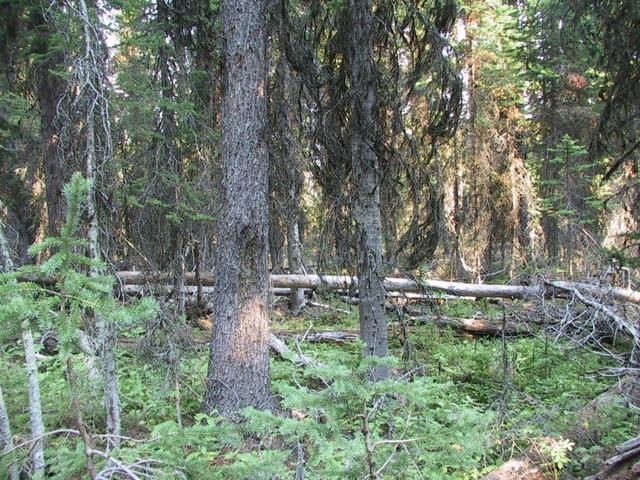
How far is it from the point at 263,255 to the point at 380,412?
8.27ft

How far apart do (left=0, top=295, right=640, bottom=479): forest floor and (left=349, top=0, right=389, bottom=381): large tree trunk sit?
1.63 feet

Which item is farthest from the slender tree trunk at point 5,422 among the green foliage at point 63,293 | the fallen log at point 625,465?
the fallen log at point 625,465

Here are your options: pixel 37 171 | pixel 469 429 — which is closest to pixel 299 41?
pixel 469 429

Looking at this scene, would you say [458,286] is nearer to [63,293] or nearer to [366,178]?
[366,178]

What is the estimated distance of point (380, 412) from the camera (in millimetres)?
3377

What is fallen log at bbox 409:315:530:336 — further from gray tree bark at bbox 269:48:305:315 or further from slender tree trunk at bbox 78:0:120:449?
slender tree trunk at bbox 78:0:120:449

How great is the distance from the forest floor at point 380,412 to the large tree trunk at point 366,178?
0.50 m

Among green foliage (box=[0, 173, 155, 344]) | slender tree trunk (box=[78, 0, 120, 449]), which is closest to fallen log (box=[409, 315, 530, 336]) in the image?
slender tree trunk (box=[78, 0, 120, 449])

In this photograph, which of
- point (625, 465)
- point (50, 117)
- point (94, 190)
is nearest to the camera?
point (625, 465)

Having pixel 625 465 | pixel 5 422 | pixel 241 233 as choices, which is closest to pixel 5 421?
pixel 5 422

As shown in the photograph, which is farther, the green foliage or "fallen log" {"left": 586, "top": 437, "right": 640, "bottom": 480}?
"fallen log" {"left": 586, "top": 437, "right": 640, "bottom": 480}

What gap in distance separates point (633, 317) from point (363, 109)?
6.00 m

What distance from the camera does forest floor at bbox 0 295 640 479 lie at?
2215 mm

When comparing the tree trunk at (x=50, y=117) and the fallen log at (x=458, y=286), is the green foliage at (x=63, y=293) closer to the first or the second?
the fallen log at (x=458, y=286)
